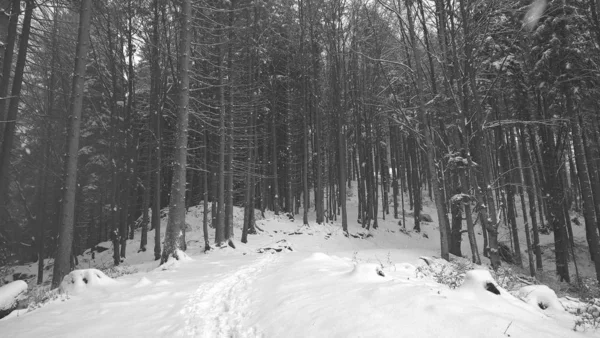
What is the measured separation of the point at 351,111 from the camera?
27094mm

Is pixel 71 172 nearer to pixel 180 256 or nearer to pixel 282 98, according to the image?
pixel 180 256

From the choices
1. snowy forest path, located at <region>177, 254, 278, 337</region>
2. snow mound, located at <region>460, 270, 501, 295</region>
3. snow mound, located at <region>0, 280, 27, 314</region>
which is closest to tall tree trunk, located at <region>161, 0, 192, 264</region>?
snowy forest path, located at <region>177, 254, 278, 337</region>

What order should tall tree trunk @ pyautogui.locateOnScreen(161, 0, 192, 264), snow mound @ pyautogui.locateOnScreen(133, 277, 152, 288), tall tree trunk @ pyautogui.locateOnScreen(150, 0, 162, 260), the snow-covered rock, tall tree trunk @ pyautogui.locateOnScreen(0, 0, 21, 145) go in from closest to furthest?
1. the snow-covered rock
2. snow mound @ pyautogui.locateOnScreen(133, 277, 152, 288)
3. tall tree trunk @ pyautogui.locateOnScreen(0, 0, 21, 145)
4. tall tree trunk @ pyautogui.locateOnScreen(161, 0, 192, 264)
5. tall tree trunk @ pyautogui.locateOnScreen(150, 0, 162, 260)

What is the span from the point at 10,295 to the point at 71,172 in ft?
11.4

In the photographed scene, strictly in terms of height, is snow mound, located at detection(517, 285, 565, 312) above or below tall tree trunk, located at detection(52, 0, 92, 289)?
below

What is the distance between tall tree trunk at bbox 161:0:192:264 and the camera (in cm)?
982

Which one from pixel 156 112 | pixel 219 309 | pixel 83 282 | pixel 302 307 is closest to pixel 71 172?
pixel 83 282

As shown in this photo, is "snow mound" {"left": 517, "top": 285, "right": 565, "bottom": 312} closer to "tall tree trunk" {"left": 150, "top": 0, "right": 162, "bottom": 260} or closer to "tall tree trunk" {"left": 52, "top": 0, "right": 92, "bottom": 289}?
"tall tree trunk" {"left": 52, "top": 0, "right": 92, "bottom": 289}

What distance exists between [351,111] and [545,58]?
1490cm

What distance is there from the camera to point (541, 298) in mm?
4203

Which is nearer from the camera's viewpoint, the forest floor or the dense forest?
the forest floor

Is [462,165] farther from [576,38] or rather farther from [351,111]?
[351,111]

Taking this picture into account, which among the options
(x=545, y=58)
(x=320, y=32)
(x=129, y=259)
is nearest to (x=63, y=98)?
(x=129, y=259)

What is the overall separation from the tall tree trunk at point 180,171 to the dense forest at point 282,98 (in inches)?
2.5
